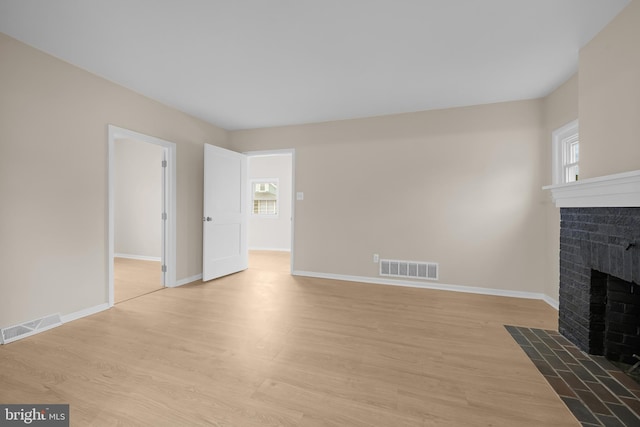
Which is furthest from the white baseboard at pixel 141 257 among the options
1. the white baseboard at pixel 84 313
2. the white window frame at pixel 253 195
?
the white baseboard at pixel 84 313

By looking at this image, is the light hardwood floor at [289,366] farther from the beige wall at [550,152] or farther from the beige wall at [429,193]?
the beige wall at [429,193]

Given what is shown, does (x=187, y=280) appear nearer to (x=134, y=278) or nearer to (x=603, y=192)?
(x=134, y=278)

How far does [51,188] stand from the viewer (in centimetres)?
258

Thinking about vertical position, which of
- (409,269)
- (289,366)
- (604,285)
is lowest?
(289,366)

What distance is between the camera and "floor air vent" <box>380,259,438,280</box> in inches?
157

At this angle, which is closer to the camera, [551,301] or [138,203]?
[551,301]

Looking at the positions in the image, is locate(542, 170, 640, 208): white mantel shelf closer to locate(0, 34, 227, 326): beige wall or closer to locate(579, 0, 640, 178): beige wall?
locate(579, 0, 640, 178): beige wall

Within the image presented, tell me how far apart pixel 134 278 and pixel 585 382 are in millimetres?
5422

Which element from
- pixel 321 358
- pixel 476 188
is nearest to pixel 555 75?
pixel 476 188

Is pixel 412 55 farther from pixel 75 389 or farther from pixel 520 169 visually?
pixel 75 389

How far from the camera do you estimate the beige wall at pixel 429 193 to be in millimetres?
3609

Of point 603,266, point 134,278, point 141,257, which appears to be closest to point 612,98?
point 603,266

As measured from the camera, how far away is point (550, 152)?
11.1ft

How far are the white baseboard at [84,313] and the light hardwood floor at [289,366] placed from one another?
0.09 metres
